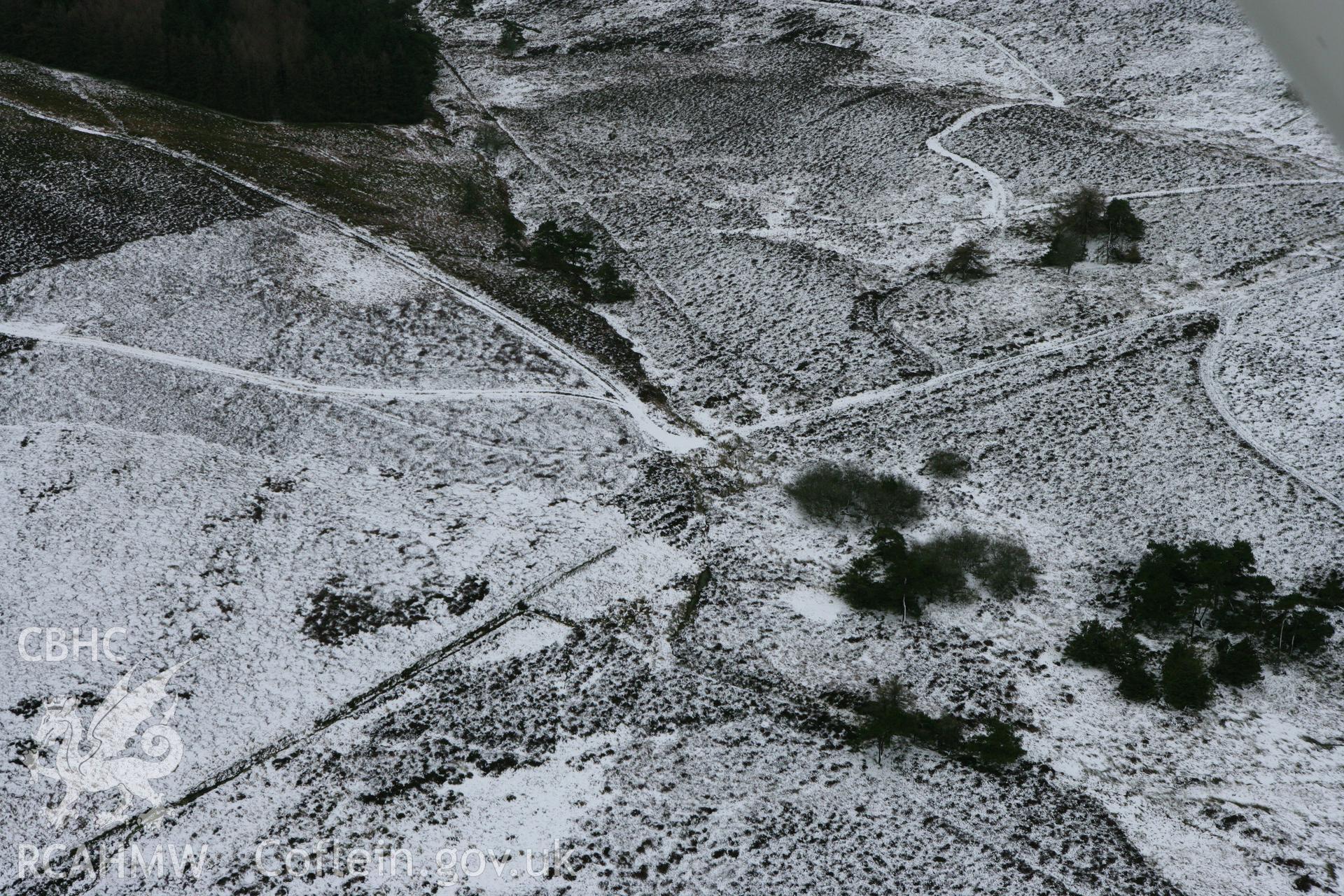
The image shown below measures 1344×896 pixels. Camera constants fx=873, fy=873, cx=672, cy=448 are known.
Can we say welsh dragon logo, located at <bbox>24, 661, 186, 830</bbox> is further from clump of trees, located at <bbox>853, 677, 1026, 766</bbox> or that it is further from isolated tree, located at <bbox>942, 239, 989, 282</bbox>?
isolated tree, located at <bbox>942, 239, 989, 282</bbox>

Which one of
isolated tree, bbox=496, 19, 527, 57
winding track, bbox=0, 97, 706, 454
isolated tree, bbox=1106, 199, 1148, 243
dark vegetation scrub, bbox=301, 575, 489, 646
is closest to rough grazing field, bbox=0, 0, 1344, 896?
dark vegetation scrub, bbox=301, 575, 489, 646

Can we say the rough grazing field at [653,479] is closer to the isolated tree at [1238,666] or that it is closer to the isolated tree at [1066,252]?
the isolated tree at [1238,666]

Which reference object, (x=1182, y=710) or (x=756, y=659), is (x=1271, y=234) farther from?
(x=756, y=659)

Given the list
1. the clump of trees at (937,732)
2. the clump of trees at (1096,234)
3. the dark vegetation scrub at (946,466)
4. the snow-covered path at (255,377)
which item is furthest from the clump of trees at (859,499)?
the clump of trees at (1096,234)

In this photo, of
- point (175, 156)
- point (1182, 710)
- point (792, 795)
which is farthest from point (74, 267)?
point (1182, 710)

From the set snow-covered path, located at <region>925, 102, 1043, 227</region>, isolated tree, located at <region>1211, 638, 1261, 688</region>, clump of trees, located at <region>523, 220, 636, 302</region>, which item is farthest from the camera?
snow-covered path, located at <region>925, 102, 1043, 227</region>
